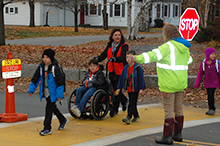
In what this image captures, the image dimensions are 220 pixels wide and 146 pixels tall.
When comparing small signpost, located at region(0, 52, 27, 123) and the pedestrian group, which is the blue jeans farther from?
small signpost, located at region(0, 52, 27, 123)

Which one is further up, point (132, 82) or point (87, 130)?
point (132, 82)

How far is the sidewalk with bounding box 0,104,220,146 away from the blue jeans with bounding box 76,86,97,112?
370mm

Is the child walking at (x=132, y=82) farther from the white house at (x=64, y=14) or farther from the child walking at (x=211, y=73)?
the white house at (x=64, y=14)

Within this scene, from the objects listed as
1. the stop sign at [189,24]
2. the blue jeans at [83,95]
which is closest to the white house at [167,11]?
the stop sign at [189,24]

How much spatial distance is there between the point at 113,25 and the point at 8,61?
44.9 m

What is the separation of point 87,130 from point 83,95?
3.52 feet

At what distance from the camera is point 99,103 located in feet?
26.2

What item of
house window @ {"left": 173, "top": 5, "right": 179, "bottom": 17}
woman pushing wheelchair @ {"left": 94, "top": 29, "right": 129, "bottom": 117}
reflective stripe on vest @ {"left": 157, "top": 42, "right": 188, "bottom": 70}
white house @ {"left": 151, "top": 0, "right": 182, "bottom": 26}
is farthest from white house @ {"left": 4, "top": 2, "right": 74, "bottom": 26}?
reflective stripe on vest @ {"left": 157, "top": 42, "right": 188, "bottom": 70}

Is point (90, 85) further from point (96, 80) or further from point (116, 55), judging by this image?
point (116, 55)

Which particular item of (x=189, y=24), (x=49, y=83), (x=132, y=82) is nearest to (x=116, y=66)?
(x=132, y=82)

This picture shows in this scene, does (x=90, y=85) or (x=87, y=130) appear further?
(x=90, y=85)

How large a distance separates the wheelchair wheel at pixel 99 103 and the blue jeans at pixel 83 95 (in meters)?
0.17

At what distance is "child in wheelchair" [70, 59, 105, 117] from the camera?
7898mm

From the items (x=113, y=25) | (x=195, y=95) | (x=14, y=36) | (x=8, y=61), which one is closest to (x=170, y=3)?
(x=113, y=25)
